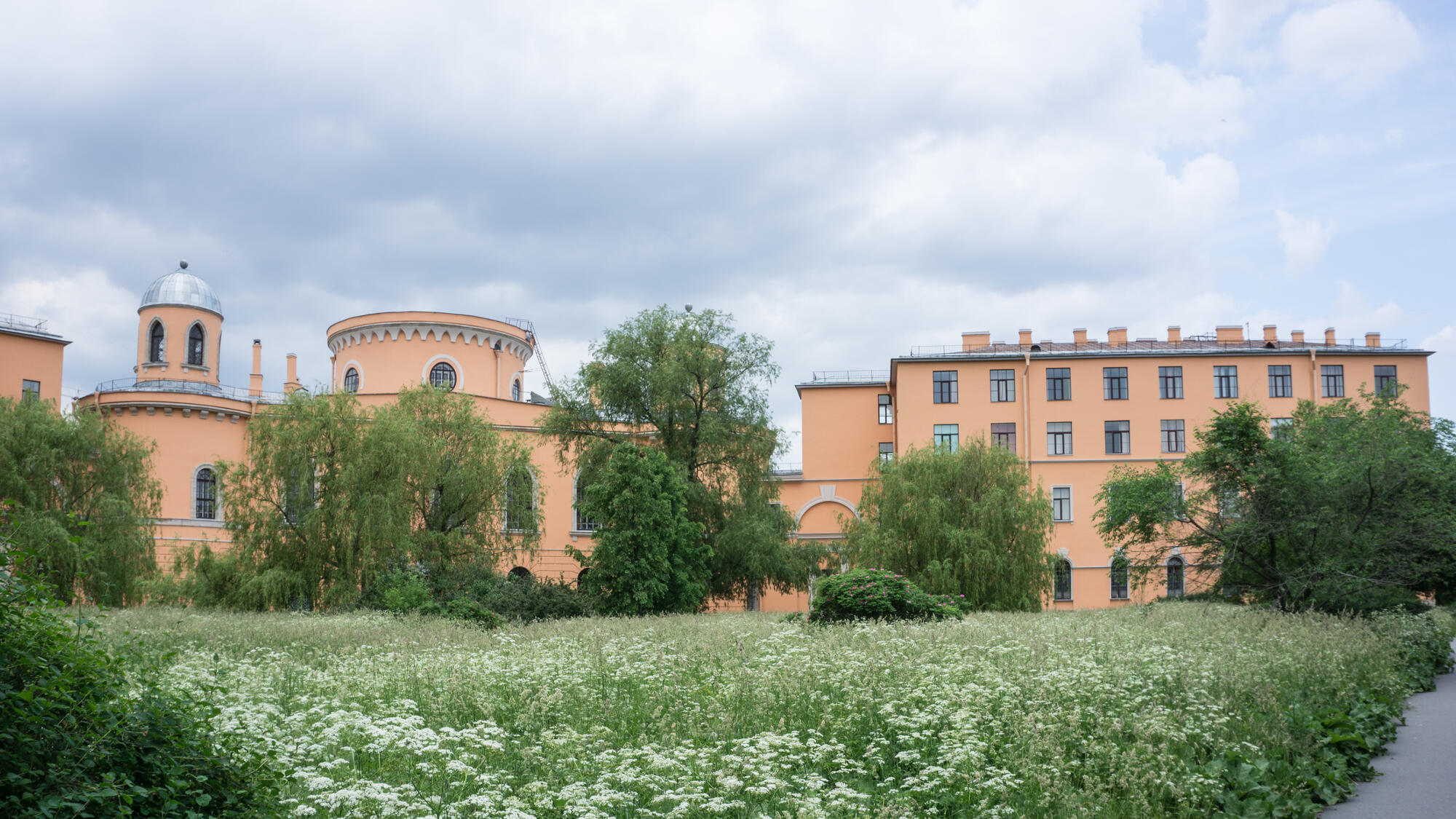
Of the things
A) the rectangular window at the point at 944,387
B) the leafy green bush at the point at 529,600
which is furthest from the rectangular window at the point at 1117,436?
the leafy green bush at the point at 529,600

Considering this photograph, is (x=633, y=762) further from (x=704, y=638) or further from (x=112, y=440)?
(x=112, y=440)

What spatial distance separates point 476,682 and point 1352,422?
2243 cm

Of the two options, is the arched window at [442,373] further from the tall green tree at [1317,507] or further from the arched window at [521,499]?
the tall green tree at [1317,507]

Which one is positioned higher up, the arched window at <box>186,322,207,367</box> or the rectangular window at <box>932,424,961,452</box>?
the arched window at <box>186,322,207,367</box>

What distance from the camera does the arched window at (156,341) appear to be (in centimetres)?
4912

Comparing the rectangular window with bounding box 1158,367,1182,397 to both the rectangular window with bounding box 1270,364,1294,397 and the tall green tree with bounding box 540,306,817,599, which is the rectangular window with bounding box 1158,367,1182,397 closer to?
the rectangular window with bounding box 1270,364,1294,397

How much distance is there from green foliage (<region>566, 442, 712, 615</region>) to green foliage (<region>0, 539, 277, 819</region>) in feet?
75.0

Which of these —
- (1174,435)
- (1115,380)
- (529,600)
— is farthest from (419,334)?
(1174,435)

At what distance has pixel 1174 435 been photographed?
48.9 meters

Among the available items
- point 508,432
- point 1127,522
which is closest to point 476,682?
point 1127,522

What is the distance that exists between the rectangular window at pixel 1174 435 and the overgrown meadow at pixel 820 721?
3452 cm

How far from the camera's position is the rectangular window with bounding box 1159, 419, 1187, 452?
48.8 metres

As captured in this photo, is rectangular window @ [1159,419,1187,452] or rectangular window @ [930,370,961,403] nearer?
rectangular window @ [1159,419,1187,452]

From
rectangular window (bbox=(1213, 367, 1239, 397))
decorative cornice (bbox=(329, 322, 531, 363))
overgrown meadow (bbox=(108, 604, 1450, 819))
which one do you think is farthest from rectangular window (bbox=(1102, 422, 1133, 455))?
overgrown meadow (bbox=(108, 604, 1450, 819))
